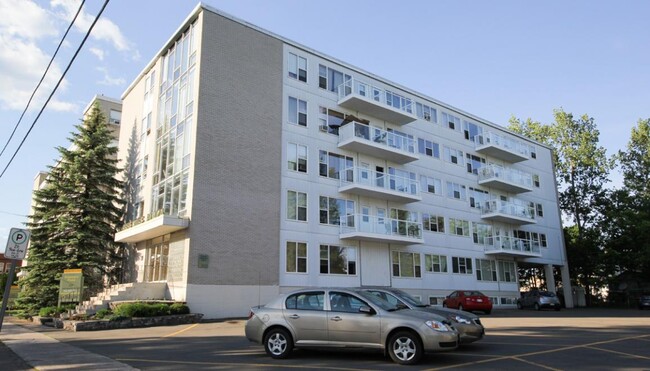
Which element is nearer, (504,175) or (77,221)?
(77,221)

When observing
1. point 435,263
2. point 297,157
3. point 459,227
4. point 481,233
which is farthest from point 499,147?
point 297,157

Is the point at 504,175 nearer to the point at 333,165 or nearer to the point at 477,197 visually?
the point at 477,197

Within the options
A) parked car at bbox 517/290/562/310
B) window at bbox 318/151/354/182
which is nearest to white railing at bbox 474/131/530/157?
parked car at bbox 517/290/562/310

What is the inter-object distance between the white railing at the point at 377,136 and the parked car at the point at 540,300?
44.7 ft

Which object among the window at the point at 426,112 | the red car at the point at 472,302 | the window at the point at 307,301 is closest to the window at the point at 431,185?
the window at the point at 426,112

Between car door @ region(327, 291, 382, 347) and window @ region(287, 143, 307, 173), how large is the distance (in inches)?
715

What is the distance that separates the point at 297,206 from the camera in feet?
90.5

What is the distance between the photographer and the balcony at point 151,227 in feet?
77.1

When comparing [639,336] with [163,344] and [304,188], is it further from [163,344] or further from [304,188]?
[304,188]

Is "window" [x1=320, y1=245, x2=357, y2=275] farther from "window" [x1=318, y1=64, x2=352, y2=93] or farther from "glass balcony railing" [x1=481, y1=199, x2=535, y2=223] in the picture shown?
"glass balcony railing" [x1=481, y1=199, x2=535, y2=223]

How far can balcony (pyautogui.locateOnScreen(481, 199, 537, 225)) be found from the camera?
38.4 m

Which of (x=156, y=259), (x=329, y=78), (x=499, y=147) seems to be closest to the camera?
(x=156, y=259)

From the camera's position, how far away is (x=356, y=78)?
3300cm

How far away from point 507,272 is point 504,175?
7795mm
